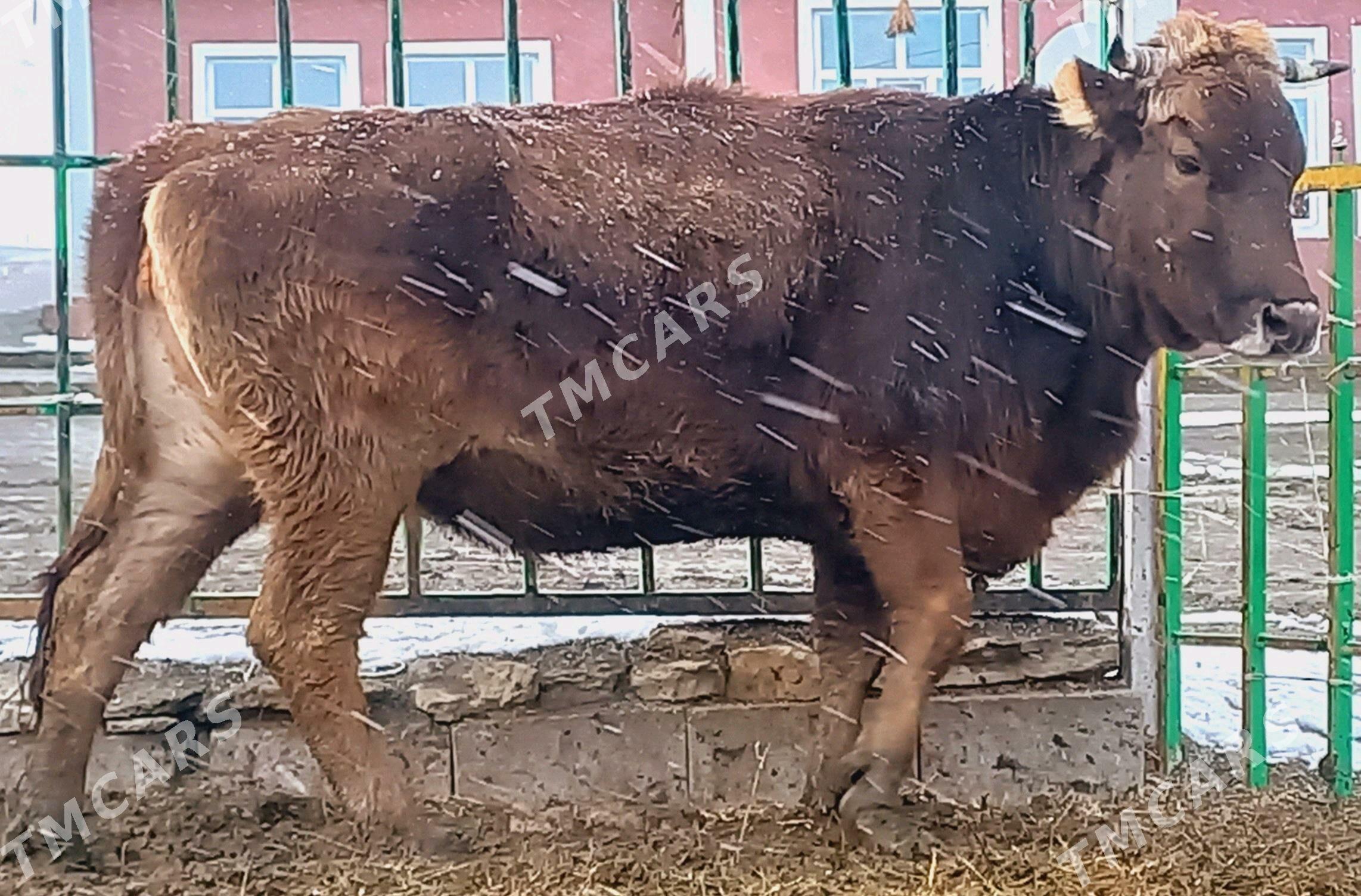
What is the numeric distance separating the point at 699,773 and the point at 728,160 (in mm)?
1983

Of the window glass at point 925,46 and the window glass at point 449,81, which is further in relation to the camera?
the window glass at point 925,46

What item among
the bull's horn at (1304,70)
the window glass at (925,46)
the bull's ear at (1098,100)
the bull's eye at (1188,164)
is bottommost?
the bull's eye at (1188,164)

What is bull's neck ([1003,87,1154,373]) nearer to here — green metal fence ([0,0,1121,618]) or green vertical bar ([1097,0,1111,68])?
green metal fence ([0,0,1121,618])

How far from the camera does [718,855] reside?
13.1ft

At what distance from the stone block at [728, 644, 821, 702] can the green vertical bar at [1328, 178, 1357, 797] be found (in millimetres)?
1637

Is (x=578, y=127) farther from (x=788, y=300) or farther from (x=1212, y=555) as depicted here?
(x=1212, y=555)

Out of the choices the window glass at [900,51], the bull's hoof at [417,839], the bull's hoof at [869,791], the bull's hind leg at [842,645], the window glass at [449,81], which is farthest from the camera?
the window glass at [449,81]

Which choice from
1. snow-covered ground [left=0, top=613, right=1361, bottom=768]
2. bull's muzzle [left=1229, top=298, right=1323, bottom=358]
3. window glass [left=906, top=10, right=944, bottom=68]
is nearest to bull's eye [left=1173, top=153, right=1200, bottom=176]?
bull's muzzle [left=1229, top=298, right=1323, bottom=358]

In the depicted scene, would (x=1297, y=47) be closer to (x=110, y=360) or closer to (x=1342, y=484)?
(x=1342, y=484)

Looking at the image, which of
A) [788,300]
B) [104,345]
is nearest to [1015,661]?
[788,300]

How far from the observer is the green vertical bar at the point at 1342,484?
4.68 metres

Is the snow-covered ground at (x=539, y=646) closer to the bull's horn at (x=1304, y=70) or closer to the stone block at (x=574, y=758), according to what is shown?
the stone block at (x=574, y=758)

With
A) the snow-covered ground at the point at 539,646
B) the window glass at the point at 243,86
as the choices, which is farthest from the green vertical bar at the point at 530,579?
the window glass at the point at 243,86

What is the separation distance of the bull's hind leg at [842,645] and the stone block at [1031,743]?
0.48 m
